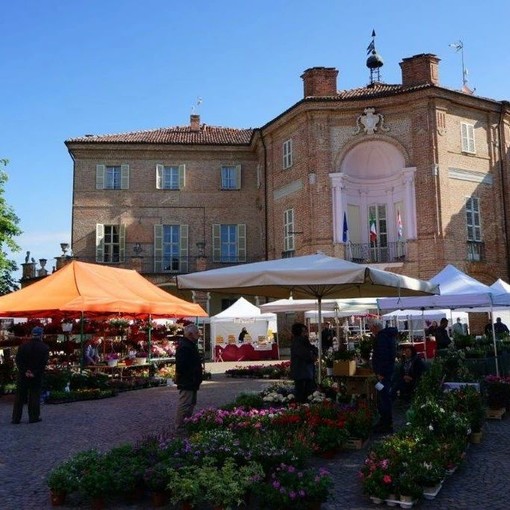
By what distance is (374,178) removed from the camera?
28344 millimetres

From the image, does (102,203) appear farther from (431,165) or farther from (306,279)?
(306,279)

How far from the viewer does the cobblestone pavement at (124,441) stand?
573 centimetres

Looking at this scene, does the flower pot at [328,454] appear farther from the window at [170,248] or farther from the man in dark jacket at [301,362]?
the window at [170,248]

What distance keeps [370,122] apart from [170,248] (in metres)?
12.7

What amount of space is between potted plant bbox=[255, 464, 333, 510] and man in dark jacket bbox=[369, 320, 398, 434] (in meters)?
3.53

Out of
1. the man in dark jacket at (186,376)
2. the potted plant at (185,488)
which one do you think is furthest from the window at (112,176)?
the potted plant at (185,488)

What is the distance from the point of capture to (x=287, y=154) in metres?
28.9

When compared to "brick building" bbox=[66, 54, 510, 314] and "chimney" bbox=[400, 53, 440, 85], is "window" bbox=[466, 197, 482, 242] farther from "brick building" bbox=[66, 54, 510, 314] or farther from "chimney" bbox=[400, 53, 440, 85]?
"chimney" bbox=[400, 53, 440, 85]

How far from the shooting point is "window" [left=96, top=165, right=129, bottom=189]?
109 ft

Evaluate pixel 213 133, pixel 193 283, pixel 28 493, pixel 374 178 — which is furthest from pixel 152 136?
pixel 28 493

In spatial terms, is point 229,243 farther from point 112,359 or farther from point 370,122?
point 112,359

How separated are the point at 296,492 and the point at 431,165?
22461mm

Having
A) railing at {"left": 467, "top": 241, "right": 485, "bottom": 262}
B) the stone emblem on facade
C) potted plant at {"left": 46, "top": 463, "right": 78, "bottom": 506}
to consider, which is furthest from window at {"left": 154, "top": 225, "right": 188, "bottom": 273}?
potted plant at {"left": 46, "top": 463, "right": 78, "bottom": 506}

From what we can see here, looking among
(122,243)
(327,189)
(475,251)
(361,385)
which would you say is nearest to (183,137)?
(122,243)
